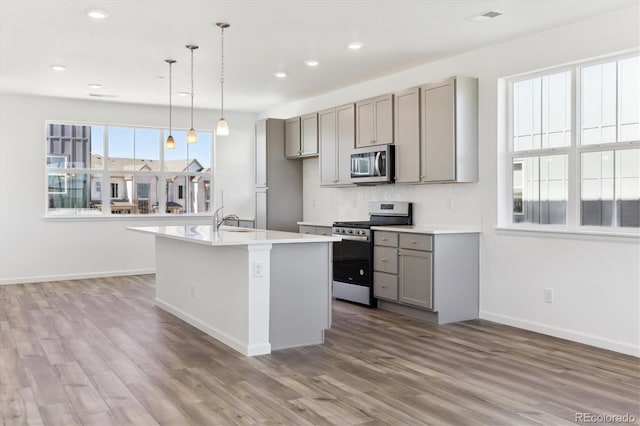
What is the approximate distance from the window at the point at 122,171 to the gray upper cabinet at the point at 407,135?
4266 millimetres

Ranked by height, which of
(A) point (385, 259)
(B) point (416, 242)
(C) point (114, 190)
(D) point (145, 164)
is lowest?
(A) point (385, 259)

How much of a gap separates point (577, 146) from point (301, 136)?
3996mm

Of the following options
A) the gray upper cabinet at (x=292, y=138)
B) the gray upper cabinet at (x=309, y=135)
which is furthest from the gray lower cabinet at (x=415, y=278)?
the gray upper cabinet at (x=292, y=138)

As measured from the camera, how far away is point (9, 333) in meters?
4.86

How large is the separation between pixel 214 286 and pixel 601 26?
12.5ft

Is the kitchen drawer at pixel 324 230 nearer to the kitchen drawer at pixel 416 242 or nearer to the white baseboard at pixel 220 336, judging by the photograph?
the kitchen drawer at pixel 416 242

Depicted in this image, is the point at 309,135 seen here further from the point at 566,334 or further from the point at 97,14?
the point at 566,334

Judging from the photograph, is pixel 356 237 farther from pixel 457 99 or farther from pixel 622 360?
pixel 622 360

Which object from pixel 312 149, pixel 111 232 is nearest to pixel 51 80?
pixel 111 232

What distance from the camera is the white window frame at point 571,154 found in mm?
4459

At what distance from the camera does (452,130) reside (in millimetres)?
5344

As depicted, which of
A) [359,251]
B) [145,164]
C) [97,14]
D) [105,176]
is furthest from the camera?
[145,164]

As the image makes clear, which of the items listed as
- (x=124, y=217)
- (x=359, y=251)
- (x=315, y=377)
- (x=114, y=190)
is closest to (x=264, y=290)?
(x=315, y=377)

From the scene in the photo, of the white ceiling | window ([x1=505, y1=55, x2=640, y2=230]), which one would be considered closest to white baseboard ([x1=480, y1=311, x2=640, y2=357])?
window ([x1=505, y1=55, x2=640, y2=230])
